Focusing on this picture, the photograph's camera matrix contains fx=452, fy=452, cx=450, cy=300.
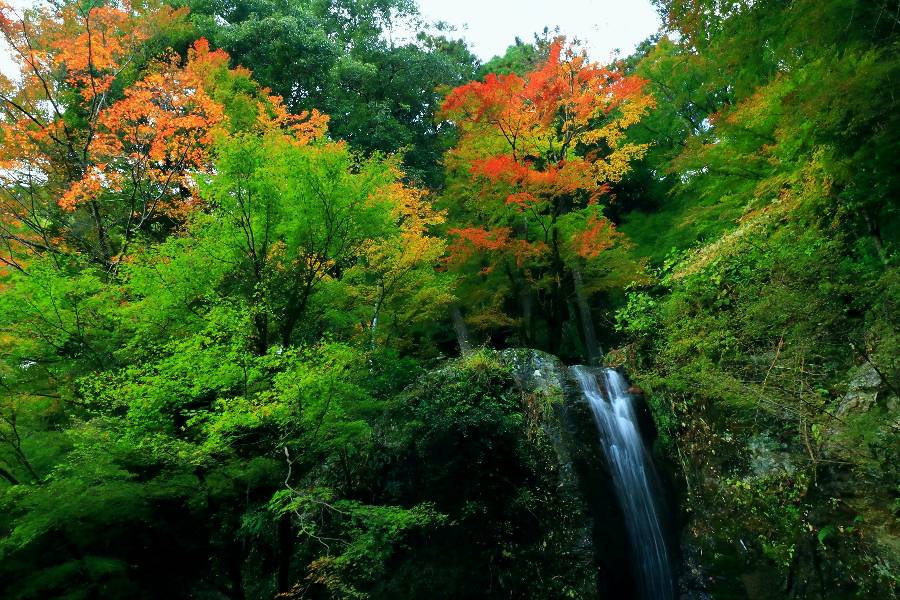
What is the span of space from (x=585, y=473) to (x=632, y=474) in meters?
1.43

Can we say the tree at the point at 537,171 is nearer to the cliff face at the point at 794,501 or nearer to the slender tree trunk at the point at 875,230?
the cliff face at the point at 794,501

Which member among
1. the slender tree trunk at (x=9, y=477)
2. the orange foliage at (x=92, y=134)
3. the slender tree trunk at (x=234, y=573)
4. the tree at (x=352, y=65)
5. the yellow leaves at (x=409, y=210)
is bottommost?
the slender tree trunk at (x=234, y=573)

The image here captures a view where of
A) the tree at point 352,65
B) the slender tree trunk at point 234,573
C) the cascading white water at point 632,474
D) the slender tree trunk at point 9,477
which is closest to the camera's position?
the slender tree trunk at point 9,477

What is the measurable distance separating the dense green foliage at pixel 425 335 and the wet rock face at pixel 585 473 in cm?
12

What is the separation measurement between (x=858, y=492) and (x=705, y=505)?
Answer: 3.29m

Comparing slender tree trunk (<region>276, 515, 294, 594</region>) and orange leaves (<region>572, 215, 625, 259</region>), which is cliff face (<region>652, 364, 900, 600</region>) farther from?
slender tree trunk (<region>276, 515, 294, 594</region>)

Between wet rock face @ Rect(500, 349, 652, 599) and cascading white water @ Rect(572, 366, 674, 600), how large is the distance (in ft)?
0.91

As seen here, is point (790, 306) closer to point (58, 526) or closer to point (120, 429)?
point (120, 429)

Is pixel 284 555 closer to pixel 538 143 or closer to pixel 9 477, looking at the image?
pixel 9 477

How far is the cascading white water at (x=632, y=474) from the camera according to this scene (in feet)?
30.3

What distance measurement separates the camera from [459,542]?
29.6 ft

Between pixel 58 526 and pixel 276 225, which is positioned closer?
pixel 58 526

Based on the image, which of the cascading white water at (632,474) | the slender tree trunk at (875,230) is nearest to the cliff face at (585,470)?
the cascading white water at (632,474)

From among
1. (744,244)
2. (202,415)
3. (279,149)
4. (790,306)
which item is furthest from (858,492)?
(279,149)
